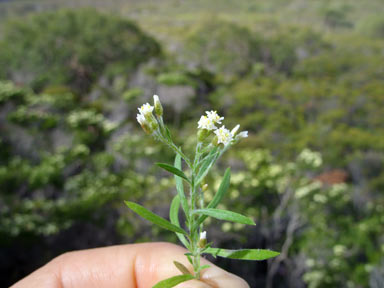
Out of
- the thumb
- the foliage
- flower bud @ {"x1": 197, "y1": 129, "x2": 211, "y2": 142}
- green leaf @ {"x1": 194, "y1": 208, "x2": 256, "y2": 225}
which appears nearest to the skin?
the thumb

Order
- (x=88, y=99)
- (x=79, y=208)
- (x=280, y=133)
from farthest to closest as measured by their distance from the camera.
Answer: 1. (x=88, y=99)
2. (x=280, y=133)
3. (x=79, y=208)

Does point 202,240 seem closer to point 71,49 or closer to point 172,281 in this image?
point 172,281

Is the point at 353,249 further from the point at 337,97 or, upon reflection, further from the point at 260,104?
the point at 337,97

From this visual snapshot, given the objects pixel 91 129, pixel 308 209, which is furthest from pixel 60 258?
pixel 91 129

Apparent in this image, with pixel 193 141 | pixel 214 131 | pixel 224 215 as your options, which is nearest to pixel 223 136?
pixel 214 131

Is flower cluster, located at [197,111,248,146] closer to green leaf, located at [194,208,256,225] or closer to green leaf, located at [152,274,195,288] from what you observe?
green leaf, located at [194,208,256,225]

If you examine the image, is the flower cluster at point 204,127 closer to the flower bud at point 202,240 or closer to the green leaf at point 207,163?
the green leaf at point 207,163
